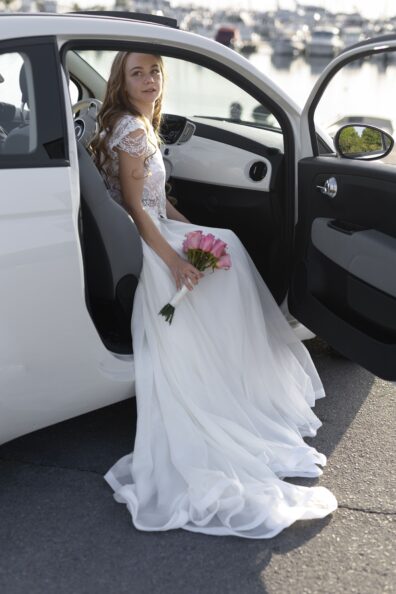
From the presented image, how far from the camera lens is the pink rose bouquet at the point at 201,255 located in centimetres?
302

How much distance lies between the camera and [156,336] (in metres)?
3.03

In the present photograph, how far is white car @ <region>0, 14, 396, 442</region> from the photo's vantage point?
8.46 feet

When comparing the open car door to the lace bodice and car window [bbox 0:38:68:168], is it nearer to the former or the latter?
the lace bodice

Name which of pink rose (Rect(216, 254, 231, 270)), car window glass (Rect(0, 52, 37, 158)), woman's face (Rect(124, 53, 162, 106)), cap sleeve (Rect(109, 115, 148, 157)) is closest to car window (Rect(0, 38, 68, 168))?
car window glass (Rect(0, 52, 37, 158))

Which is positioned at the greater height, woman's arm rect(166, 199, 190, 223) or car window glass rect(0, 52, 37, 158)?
car window glass rect(0, 52, 37, 158)

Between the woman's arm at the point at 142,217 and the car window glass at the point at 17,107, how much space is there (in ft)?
1.59

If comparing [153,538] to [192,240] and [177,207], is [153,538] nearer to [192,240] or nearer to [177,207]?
[192,240]

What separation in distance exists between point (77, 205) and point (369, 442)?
59.4 inches

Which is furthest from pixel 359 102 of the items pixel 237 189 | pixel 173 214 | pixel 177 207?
pixel 173 214

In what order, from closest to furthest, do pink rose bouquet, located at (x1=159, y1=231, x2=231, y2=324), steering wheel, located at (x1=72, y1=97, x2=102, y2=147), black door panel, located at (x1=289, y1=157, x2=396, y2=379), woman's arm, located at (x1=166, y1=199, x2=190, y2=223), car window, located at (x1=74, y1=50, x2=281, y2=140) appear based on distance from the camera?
black door panel, located at (x1=289, y1=157, x2=396, y2=379)
pink rose bouquet, located at (x1=159, y1=231, x2=231, y2=324)
steering wheel, located at (x1=72, y1=97, x2=102, y2=147)
woman's arm, located at (x1=166, y1=199, x2=190, y2=223)
car window, located at (x1=74, y1=50, x2=281, y2=140)

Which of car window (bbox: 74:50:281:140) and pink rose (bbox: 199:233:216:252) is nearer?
pink rose (bbox: 199:233:216:252)

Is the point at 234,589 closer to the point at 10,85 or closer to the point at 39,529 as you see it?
the point at 39,529

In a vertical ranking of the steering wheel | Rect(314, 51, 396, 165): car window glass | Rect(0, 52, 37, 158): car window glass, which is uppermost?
Rect(0, 52, 37, 158): car window glass

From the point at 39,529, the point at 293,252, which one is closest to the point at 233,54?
the point at 293,252
